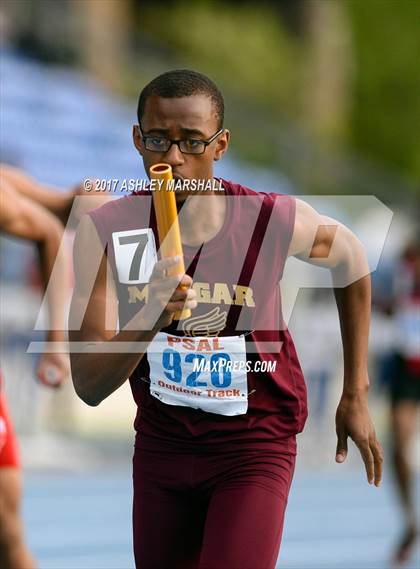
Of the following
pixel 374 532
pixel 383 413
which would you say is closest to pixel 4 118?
pixel 383 413

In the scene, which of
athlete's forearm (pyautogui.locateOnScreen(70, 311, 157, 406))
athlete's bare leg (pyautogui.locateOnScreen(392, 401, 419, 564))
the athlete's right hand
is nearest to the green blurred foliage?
athlete's bare leg (pyautogui.locateOnScreen(392, 401, 419, 564))

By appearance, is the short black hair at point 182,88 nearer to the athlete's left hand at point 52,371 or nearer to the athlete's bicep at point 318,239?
the athlete's bicep at point 318,239

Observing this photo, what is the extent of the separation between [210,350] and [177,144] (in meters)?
0.63

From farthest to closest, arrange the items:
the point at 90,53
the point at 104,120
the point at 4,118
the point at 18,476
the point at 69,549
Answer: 1. the point at 90,53
2. the point at 104,120
3. the point at 4,118
4. the point at 69,549
5. the point at 18,476

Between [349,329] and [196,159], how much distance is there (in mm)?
785

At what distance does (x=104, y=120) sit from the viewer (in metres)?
15.3

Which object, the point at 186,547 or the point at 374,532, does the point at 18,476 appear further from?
the point at 374,532

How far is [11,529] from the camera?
16.3 ft

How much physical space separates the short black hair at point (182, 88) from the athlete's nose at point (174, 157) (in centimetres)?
16

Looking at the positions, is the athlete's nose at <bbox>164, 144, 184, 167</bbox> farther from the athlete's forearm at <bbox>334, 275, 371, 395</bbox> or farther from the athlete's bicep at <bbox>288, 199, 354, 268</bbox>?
the athlete's forearm at <bbox>334, 275, 371, 395</bbox>

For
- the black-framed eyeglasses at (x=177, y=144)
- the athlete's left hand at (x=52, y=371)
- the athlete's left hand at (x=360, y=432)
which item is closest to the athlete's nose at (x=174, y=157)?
the black-framed eyeglasses at (x=177, y=144)

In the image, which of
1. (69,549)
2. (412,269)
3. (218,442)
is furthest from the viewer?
(412,269)

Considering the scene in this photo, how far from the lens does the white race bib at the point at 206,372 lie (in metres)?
4.02

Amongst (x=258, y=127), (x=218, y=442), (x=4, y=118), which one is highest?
(x=258, y=127)
